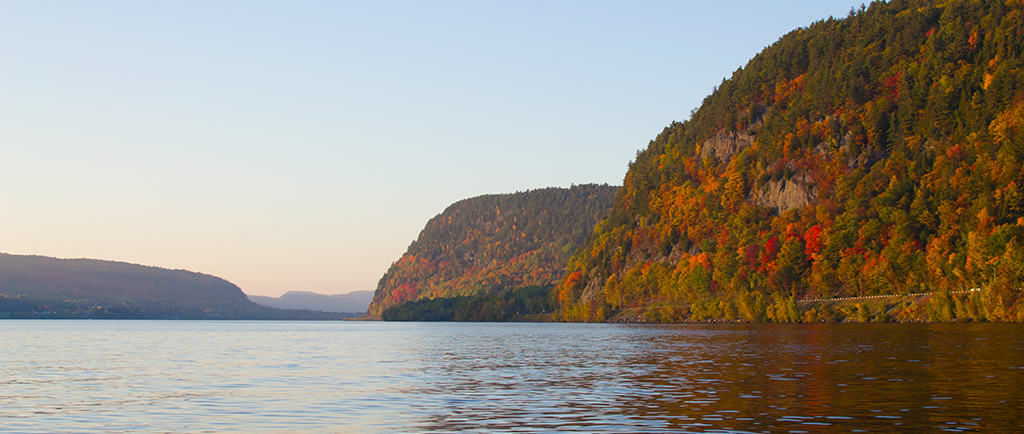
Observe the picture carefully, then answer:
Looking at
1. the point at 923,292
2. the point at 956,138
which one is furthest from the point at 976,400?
the point at 956,138

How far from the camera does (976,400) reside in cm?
3256

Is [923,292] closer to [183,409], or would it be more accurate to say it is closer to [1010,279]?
[1010,279]

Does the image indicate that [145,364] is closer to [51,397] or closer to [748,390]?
[51,397]

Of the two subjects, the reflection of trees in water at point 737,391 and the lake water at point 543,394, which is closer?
the reflection of trees in water at point 737,391

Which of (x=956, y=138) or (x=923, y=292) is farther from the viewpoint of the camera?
(x=956, y=138)

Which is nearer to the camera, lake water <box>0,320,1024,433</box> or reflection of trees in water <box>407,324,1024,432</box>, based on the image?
reflection of trees in water <box>407,324,1024,432</box>

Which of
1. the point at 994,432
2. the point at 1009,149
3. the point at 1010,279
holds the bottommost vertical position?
the point at 994,432

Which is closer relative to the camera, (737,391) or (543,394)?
(737,391)

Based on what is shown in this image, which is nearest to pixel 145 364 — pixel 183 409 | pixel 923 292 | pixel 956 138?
A: pixel 183 409

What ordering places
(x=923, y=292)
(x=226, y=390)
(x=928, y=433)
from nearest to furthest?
(x=928, y=433), (x=226, y=390), (x=923, y=292)

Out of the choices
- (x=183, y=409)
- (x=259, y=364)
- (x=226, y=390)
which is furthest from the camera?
(x=259, y=364)

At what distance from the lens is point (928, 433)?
25.0 meters

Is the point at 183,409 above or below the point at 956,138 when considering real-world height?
below

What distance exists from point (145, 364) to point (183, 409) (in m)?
33.6
